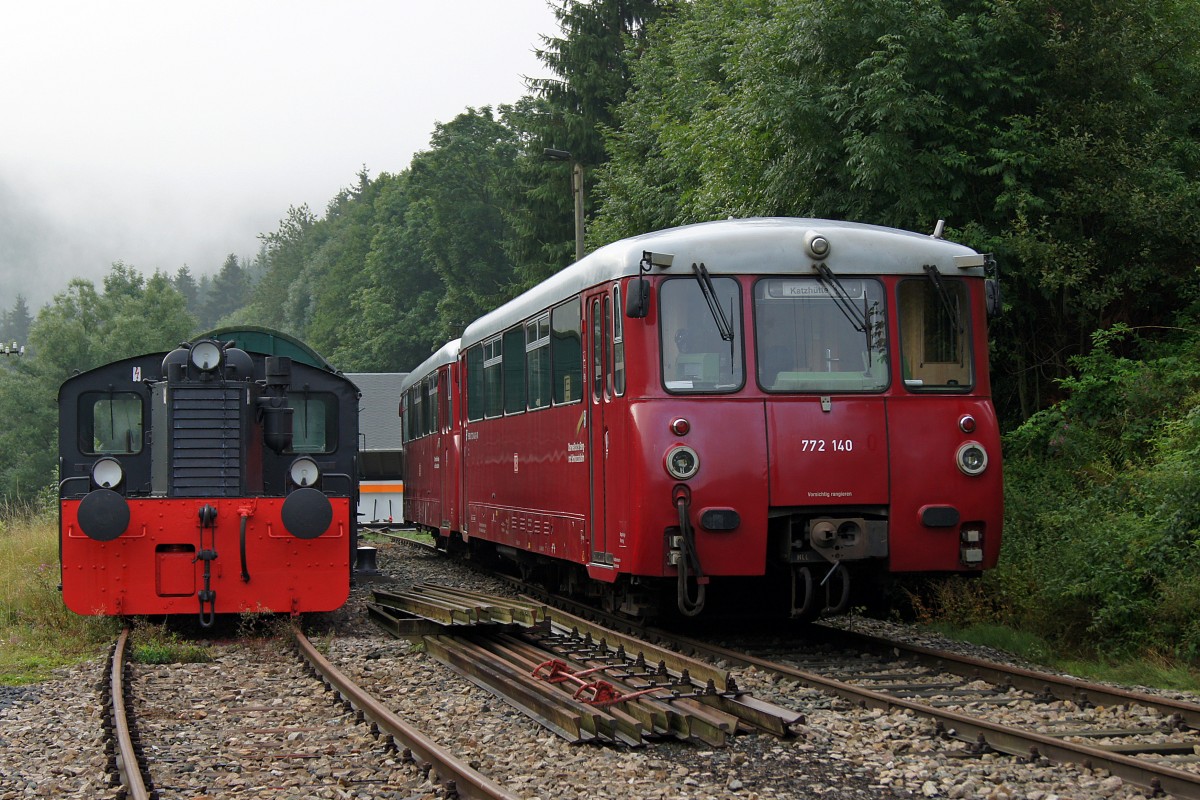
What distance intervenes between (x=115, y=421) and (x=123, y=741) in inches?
258

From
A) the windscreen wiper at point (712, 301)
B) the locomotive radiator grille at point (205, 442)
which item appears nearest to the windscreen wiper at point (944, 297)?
the windscreen wiper at point (712, 301)

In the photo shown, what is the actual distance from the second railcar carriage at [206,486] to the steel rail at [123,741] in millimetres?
1491

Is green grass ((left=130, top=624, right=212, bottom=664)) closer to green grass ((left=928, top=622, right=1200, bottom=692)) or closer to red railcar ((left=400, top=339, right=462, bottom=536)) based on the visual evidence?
green grass ((left=928, top=622, right=1200, bottom=692))

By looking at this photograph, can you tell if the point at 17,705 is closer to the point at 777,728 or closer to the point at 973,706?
the point at 777,728

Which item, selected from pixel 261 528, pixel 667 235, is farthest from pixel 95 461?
pixel 667 235

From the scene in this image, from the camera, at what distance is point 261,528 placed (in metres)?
12.2

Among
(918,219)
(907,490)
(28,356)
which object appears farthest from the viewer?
(28,356)

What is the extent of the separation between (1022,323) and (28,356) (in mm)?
81247

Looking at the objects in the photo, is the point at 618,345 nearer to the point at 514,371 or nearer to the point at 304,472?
the point at 514,371

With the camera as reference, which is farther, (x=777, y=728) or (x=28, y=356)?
(x=28, y=356)

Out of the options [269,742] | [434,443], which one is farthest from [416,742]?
[434,443]

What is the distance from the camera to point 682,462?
9539 mm

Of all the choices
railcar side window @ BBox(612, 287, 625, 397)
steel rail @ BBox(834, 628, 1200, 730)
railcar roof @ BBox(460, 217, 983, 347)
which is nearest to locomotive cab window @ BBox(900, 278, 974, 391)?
railcar roof @ BBox(460, 217, 983, 347)

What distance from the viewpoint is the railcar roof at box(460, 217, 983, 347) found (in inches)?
390
